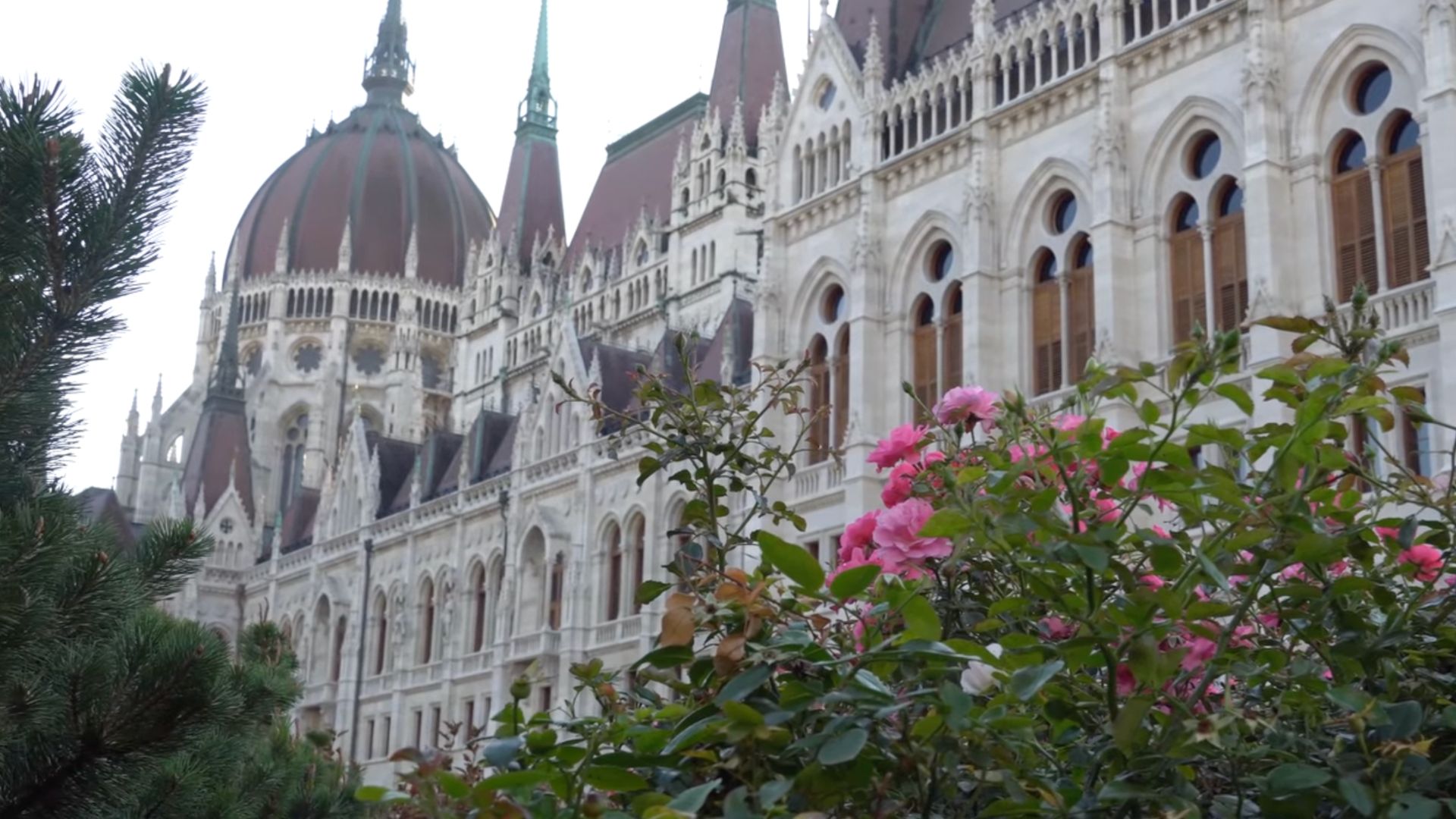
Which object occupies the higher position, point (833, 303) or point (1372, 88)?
point (1372, 88)

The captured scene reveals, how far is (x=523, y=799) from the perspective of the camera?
4223 mm

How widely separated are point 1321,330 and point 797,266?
27.5m

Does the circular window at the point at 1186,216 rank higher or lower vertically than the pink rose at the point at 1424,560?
higher

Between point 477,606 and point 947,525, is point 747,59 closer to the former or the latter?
point 477,606

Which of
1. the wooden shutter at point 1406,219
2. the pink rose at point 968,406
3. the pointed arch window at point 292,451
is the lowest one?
the pink rose at point 968,406

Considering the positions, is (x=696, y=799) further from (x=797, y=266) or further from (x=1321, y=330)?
(x=797, y=266)

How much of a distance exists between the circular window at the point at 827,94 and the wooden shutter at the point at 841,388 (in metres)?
4.96

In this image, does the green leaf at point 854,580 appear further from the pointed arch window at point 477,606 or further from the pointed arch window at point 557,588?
the pointed arch window at point 477,606

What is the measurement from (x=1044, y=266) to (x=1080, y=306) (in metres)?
1.36

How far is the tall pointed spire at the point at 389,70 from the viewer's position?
93812mm

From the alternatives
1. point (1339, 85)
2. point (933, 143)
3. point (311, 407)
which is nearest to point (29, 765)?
point (1339, 85)

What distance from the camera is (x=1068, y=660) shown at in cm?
475

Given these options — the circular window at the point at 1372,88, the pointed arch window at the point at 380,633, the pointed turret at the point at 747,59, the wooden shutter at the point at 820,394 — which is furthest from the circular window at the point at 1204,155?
the pointed arch window at the point at 380,633

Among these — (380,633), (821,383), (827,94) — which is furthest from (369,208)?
(821,383)
